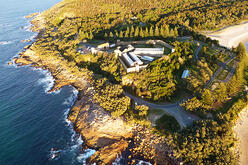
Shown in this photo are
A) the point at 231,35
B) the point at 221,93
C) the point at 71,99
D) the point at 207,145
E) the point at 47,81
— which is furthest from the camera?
the point at 231,35

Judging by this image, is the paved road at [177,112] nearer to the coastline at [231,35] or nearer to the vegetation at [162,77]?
the vegetation at [162,77]

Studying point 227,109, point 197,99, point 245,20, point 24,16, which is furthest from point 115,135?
point 24,16

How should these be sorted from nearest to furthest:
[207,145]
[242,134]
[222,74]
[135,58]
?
[207,145]
[242,134]
[222,74]
[135,58]

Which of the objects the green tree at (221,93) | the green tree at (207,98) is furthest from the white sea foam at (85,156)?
the green tree at (221,93)

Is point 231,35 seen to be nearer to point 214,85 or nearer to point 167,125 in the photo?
point 214,85

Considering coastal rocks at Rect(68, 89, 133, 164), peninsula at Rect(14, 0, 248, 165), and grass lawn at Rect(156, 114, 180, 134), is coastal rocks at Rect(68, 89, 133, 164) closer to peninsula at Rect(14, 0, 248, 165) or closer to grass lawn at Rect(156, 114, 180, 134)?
peninsula at Rect(14, 0, 248, 165)

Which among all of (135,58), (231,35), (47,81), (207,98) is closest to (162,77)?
(135,58)

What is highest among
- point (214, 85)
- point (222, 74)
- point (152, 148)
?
point (222, 74)
